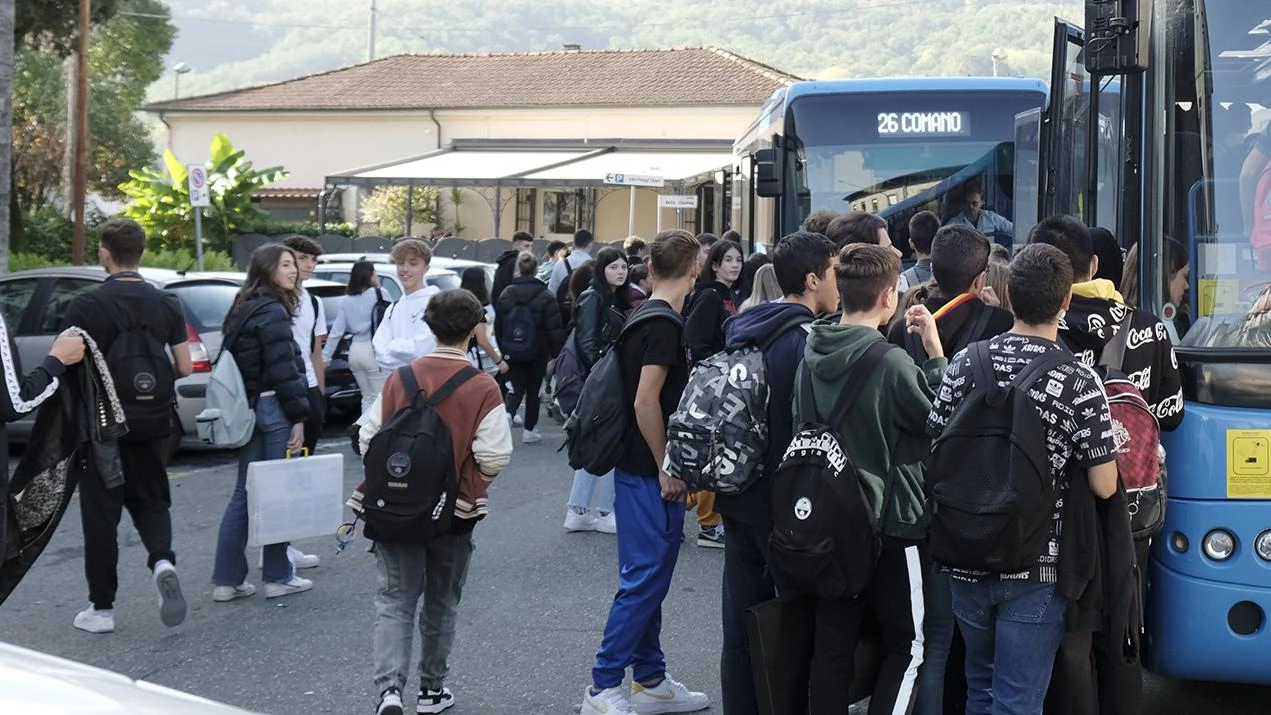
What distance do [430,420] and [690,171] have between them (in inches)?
1262

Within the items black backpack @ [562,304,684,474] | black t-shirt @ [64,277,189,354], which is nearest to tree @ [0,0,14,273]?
black t-shirt @ [64,277,189,354]

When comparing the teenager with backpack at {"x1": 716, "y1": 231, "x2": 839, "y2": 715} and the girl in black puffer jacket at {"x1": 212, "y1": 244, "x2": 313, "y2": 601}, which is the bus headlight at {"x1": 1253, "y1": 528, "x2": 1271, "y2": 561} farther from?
the girl in black puffer jacket at {"x1": 212, "y1": 244, "x2": 313, "y2": 601}

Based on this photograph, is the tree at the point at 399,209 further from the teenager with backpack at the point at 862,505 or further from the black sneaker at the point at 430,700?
the teenager with backpack at the point at 862,505

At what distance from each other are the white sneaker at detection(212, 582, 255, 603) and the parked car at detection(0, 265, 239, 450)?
13.4 feet

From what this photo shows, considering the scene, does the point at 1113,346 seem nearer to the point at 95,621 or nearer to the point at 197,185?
the point at 95,621

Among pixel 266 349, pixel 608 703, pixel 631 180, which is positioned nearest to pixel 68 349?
pixel 266 349

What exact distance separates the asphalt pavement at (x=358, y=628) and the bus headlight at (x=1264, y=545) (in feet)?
4.33

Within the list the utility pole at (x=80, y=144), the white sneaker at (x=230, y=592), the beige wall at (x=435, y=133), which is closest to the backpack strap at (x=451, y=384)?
Result: the white sneaker at (x=230, y=592)

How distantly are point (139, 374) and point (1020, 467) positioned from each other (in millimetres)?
4304

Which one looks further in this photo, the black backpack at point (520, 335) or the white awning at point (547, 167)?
the white awning at point (547, 167)

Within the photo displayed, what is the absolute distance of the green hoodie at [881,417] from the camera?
4.21 m

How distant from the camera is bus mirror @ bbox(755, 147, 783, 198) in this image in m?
11.4

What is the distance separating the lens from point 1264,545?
464cm

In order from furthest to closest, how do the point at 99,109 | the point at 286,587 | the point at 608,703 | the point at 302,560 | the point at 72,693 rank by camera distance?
the point at 99,109 < the point at 302,560 < the point at 286,587 < the point at 608,703 < the point at 72,693
